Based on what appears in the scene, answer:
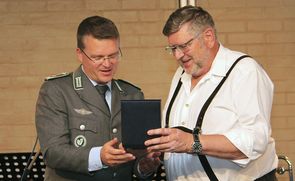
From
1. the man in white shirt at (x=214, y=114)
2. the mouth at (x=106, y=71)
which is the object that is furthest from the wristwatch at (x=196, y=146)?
the mouth at (x=106, y=71)

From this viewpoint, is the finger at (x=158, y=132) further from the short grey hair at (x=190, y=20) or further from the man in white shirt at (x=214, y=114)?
the short grey hair at (x=190, y=20)

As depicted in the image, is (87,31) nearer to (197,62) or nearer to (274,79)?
(197,62)

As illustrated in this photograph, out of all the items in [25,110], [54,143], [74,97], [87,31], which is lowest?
[25,110]

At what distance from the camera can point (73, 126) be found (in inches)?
101

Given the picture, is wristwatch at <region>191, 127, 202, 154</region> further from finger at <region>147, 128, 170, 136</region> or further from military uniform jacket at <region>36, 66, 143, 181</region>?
military uniform jacket at <region>36, 66, 143, 181</region>

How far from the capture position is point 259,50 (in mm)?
4707

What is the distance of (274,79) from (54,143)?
2607 mm

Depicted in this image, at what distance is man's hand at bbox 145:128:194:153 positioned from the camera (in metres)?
2.29

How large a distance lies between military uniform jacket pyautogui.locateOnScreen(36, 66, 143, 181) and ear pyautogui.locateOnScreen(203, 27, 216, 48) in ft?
1.51

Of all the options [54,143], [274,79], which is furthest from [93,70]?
[274,79]

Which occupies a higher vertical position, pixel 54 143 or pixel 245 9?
pixel 245 9

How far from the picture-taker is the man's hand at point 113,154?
2346mm

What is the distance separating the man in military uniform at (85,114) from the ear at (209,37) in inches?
14.7

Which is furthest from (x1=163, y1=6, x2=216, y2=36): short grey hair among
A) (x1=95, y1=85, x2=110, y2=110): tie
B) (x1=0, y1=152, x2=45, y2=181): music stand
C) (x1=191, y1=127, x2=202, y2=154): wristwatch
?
(x1=0, y1=152, x2=45, y2=181): music stand
